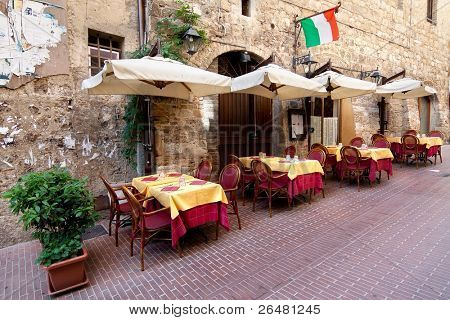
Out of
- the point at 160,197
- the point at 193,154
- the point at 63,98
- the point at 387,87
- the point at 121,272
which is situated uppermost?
the point at 387,87

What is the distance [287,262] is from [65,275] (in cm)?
228

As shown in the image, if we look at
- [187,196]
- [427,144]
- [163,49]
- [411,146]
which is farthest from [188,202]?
[427,144]

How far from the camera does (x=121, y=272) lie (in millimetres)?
2895

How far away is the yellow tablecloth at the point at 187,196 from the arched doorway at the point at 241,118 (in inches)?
124

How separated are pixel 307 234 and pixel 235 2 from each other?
18.1 feet

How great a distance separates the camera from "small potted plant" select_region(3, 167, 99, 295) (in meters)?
2.53

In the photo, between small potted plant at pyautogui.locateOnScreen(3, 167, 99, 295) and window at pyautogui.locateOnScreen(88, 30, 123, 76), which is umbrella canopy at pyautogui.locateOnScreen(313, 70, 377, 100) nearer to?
window at pyautogui.locateOnScreen(88, 30, 123, 76)

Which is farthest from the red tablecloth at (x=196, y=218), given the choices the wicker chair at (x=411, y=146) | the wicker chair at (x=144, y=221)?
the wicker chair at (x=411, y=146)

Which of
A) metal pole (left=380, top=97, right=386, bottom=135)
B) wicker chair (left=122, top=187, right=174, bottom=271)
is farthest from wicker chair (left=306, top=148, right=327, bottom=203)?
metal pole (left=380, top=97, right=386, bottom=135)

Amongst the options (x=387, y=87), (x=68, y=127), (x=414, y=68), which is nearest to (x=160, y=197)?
(x=68, y=127)

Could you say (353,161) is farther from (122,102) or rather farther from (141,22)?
(141,22)

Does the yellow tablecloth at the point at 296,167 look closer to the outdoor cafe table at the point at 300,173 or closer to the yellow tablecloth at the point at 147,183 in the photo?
the outdoor cafe table at the point at 300,173

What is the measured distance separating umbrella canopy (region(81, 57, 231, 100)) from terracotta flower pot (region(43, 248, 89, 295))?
2.05 metres
